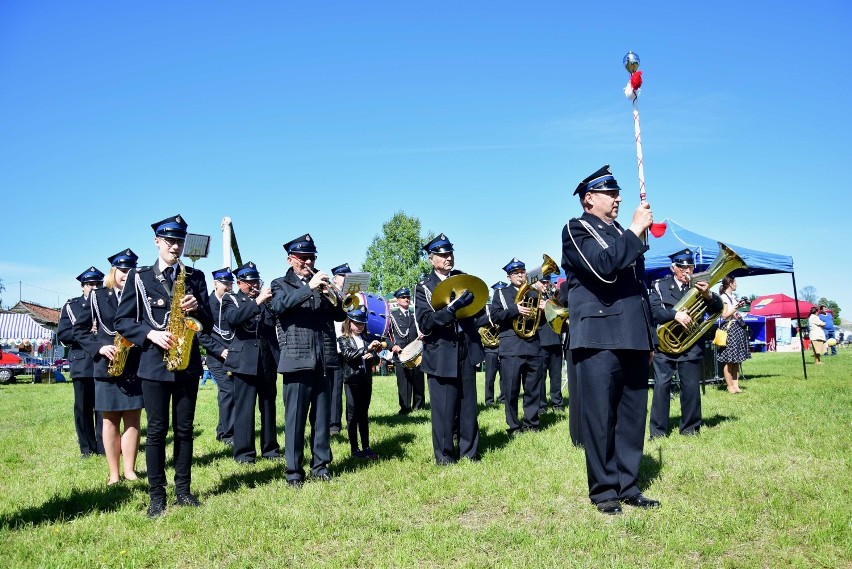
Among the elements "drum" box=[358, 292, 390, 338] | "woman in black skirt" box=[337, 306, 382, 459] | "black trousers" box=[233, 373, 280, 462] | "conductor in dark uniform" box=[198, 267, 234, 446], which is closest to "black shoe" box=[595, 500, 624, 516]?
"woman in black skirt" box=[337, 306, 382, 459]

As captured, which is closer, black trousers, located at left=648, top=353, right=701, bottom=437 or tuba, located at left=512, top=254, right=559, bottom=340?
→ black trousers, located at left=648, top=353, right=701, bottom=437

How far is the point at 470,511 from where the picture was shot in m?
5.59

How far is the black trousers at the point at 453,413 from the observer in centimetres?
753

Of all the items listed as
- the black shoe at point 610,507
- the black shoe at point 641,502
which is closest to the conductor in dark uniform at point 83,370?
the black shoe at point 610,507

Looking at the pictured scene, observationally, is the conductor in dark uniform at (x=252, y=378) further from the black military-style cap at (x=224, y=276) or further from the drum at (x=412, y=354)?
the black military-style cap at (x=224, y=276)

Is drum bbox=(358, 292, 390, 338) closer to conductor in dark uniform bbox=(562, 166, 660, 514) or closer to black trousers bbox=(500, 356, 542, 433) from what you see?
black trousers bbox=(500, 356, 542, 433)

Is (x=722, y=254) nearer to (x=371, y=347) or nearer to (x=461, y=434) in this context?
(x=461, y=434)

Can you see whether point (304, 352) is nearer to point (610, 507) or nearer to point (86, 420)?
point (610, 507)

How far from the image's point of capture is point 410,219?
7144cm

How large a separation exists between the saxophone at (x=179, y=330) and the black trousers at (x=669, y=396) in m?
5.80

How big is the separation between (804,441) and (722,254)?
241 cm

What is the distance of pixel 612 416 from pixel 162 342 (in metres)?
3.72

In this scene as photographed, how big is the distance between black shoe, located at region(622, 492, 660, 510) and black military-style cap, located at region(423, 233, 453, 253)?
10.8 ft

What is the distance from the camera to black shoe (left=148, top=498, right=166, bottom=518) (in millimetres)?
5738
